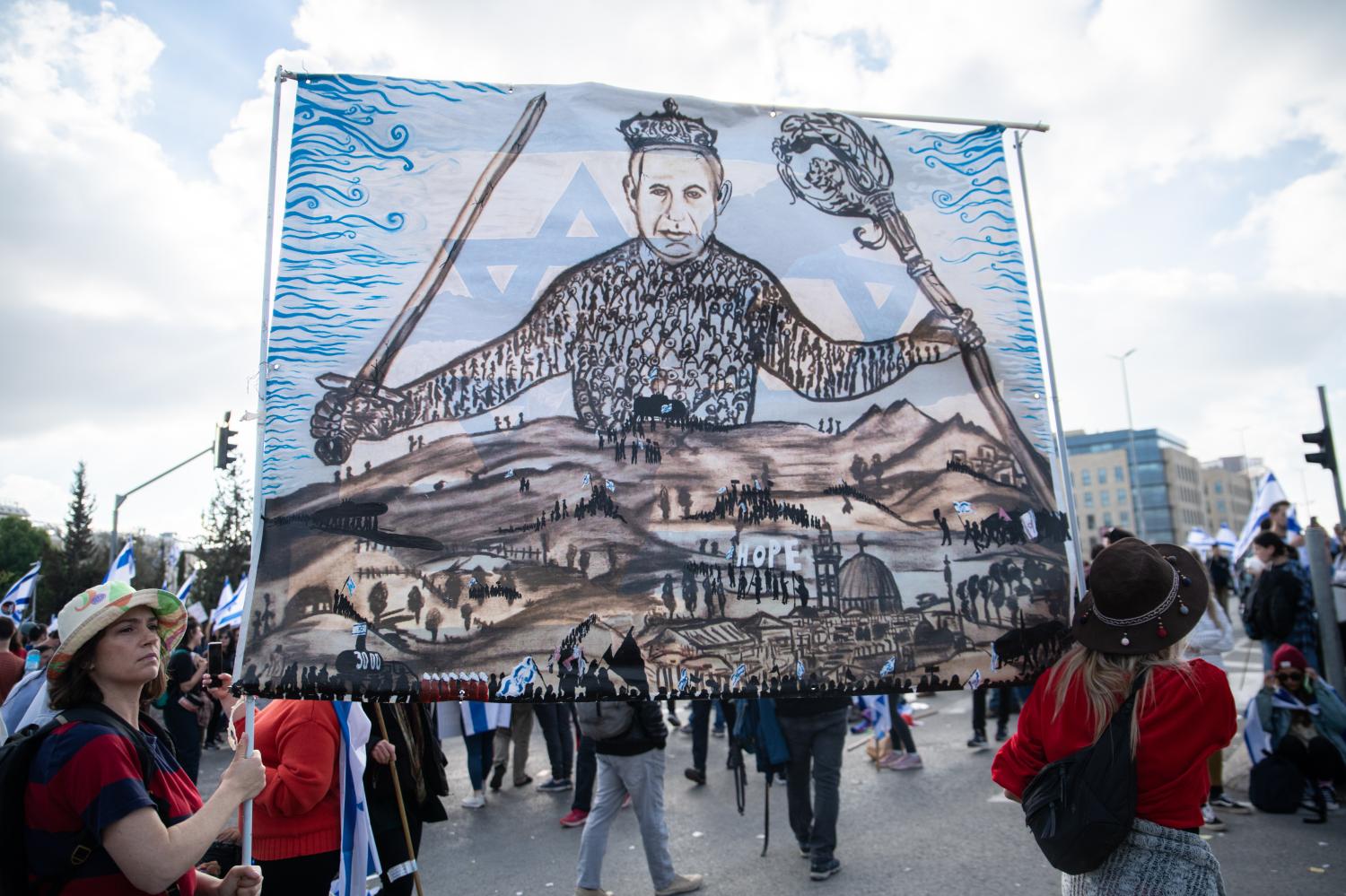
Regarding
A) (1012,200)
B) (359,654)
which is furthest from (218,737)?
(1012,200)

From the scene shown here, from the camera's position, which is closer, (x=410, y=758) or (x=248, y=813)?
(x=248, y=813)

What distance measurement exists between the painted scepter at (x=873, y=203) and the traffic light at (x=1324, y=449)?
258 inches

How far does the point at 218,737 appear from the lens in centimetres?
1330

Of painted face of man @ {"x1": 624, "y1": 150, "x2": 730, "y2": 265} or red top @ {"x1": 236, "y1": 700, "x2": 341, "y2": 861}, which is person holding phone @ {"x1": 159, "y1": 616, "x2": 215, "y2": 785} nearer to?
red top @ {"x1": 236, "y1": 700, "x2": 341, "y2": 861}

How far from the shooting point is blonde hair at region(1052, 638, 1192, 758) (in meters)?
2.62

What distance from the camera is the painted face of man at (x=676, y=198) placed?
3.31 m

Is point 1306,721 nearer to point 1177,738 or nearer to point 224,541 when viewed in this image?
point 1177,738

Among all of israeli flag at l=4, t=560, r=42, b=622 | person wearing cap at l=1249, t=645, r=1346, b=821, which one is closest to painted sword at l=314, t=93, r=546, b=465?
person wearing cap at l=1249, t=645, r=1346, b=821

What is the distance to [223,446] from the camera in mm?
14820

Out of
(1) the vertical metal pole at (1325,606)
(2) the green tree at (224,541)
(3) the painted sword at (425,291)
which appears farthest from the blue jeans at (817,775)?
(2) the green tree at (224,541)

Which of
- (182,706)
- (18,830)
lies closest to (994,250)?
(18,830)

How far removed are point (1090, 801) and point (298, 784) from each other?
9.48 feet

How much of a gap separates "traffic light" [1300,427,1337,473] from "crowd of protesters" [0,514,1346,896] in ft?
8.73

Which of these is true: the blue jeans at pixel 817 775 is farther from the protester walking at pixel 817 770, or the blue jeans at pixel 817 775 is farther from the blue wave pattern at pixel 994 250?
the blue wave pattern at pixel 994 250
